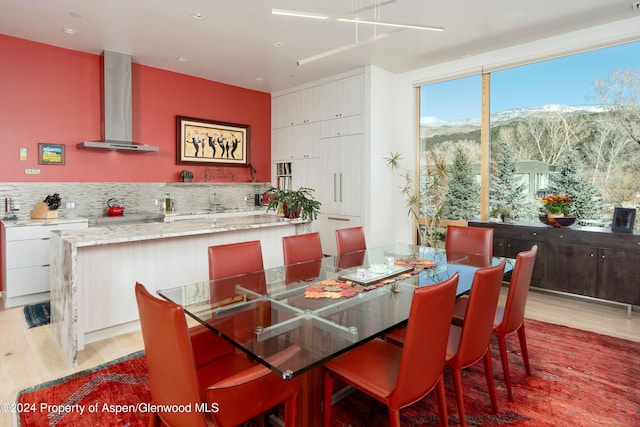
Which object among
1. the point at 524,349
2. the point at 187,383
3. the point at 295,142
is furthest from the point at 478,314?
the point at 295,142

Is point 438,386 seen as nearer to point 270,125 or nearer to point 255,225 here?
point 255,225

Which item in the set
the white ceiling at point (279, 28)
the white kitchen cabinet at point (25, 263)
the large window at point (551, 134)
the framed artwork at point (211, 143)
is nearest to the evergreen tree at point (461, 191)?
the large window at point (551, 134)

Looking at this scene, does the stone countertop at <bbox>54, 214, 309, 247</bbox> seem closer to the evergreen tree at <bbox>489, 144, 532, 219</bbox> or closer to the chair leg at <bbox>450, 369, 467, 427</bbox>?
the chair leg at <bbox>450, 369, 467, 427</bbox>

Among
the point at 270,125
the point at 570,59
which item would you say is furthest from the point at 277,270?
the point at 270,125

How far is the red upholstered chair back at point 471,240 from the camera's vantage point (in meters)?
3.35

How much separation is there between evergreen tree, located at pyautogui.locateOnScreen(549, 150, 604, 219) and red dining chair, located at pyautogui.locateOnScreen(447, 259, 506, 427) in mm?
3229

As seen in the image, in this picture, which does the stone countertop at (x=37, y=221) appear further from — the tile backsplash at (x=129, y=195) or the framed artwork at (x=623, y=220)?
the framed artwork at (x=623, y=220)

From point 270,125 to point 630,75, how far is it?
208 inches

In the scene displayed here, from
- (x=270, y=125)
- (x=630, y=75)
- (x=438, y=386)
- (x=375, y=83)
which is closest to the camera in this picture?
(x=438, y=386)

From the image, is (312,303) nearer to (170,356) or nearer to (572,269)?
(170,356)

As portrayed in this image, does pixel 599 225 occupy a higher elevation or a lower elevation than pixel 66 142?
lower

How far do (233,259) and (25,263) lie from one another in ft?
9.76

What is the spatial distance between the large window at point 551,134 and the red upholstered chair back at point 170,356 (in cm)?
466

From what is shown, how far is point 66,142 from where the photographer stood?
187 inches
